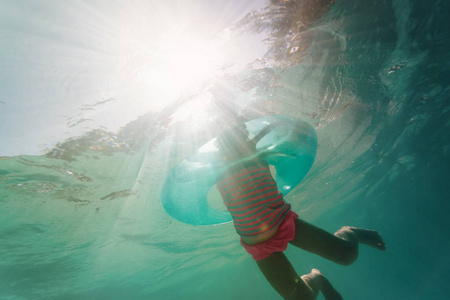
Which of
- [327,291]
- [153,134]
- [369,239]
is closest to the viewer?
[327,291]

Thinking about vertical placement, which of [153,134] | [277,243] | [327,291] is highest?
[153,134]

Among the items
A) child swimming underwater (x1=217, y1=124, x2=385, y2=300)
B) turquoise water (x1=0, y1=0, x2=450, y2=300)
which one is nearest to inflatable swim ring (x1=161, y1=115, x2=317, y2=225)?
child swimming underwater (x1=217, y1=124, x2=385, y2=300)

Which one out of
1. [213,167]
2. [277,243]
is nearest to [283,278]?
[277,243]

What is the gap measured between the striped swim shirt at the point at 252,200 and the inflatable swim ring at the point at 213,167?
10.9 inches

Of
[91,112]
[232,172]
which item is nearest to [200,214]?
[232,172]

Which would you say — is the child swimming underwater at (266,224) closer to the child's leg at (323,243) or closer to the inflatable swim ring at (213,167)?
the child's leg at (323,243)

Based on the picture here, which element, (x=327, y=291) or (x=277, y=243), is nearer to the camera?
(x=277, y=243)

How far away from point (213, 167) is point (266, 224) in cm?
111

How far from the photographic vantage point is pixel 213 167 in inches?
115

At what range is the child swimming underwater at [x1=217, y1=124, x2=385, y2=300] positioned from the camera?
2.67 metres

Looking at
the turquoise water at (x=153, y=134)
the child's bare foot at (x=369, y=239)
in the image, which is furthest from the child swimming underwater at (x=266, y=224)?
the turquoise water at (x=153, y=134)

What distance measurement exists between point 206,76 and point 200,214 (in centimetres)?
472

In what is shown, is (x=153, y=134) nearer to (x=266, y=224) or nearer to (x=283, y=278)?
(x=266, y=224)

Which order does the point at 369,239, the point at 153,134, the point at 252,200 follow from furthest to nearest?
the point at 153,134, the point at 369,239, the point at 252,200
